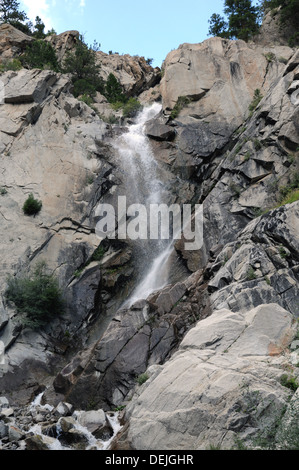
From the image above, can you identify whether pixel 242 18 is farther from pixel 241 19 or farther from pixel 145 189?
pixel 145 189

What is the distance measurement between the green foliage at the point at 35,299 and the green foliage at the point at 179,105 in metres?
15.7

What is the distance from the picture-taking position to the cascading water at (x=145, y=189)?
2108 centimetres

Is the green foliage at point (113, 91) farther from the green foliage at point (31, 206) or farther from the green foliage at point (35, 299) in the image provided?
the green foliage at point (35, 299)

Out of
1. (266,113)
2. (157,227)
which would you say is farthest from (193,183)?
(266,113)

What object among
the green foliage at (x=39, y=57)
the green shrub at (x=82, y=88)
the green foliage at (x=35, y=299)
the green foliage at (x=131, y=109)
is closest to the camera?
the green foliage at (x=35, y=299)

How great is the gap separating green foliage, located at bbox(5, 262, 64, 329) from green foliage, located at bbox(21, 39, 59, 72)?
23.6 meters

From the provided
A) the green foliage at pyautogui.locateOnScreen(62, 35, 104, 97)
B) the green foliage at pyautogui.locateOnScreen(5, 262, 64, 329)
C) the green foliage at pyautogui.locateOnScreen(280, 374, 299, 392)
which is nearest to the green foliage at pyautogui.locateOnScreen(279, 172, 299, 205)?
the green foliage at pyautogui.locateOnScreen(280, 374, 299, 392)

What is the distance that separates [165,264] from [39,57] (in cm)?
2585

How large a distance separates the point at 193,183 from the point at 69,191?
821cm

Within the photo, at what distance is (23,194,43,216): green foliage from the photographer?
22609 millimetres

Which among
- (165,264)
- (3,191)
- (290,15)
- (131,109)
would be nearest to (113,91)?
(131,109)

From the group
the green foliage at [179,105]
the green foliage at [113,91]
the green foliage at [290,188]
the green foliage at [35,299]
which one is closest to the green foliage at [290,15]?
the green foliage at [179,105]

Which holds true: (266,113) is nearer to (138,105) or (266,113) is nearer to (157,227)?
(157,227)

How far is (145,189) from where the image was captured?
25766 millimetres
